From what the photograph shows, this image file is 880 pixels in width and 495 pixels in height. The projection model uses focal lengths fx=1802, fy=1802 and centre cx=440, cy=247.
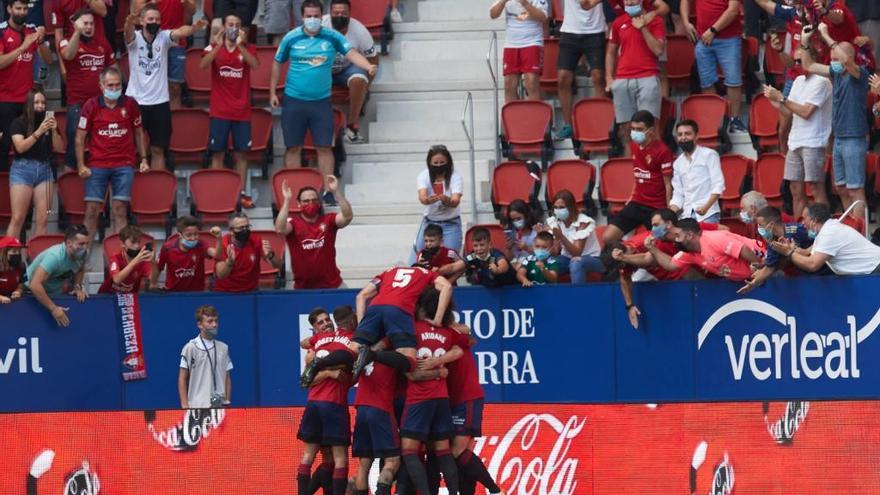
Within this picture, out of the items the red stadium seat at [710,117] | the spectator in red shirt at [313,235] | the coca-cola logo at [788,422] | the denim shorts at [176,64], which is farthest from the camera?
the denim shorts at [176,64]

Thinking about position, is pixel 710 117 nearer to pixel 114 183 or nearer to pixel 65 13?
pixel 114 183

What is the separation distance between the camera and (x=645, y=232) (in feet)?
Result: 55.7

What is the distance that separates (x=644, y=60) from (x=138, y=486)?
23.6ft

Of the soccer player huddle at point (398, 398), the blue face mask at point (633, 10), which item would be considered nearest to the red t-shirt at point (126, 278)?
the soccer player huddle at point (398, 398)

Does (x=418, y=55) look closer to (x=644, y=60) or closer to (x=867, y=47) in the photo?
(x=644, y=60)

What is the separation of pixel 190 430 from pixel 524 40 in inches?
268

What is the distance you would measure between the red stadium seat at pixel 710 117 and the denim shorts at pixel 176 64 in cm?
572

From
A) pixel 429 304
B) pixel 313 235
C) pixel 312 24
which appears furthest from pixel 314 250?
pixel 312 24

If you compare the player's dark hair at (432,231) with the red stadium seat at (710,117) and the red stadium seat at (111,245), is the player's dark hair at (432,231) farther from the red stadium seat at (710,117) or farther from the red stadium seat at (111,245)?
the red stadium seat at (710,117)

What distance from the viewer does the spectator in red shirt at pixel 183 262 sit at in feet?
57.1

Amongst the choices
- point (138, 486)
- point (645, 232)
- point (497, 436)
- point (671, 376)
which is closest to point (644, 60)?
point (645, 232)

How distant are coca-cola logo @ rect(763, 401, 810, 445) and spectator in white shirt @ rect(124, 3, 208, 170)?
8.12m

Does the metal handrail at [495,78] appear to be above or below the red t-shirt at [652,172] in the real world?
above

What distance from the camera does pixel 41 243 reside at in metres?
18.4
